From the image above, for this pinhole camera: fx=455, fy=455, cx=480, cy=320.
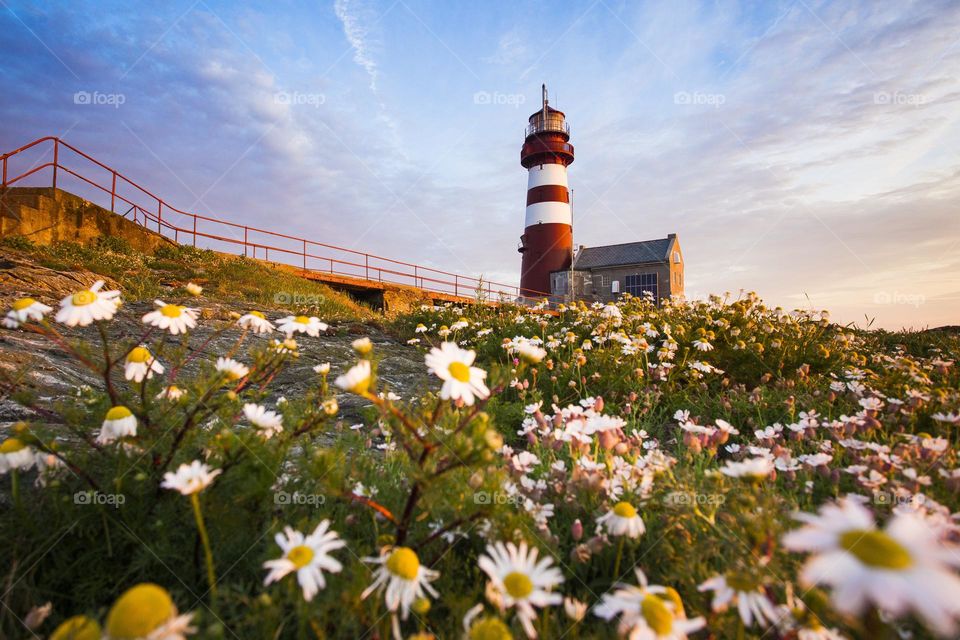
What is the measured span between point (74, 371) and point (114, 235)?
439 inches

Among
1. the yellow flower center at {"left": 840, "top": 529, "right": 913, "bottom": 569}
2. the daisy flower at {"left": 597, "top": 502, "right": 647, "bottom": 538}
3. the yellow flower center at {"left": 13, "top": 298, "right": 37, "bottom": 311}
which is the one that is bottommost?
the daisy flower at {"left": 597, "top": 502, "right": 647, "bottom": 538}

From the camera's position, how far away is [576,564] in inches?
68.9

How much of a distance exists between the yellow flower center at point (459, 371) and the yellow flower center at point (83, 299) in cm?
149

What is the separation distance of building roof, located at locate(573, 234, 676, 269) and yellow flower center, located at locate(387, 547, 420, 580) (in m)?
36.4

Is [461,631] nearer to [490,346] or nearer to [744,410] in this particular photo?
[744,410]

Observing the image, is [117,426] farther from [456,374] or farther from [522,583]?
[522,583]

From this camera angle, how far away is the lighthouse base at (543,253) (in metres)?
30.1

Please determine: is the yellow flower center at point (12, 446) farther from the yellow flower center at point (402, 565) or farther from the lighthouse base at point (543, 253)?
the lighthouse base at point (543, 253)

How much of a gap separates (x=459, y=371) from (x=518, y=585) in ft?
2.05

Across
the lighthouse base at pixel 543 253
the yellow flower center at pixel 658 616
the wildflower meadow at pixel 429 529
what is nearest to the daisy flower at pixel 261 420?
the wildflower meadow at pixel 429 529

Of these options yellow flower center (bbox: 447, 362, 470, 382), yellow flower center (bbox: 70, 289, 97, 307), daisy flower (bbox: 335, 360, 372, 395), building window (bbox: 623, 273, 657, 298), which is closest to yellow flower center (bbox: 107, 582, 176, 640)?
daisy flower (bbox: 335, 360, 372, 395)

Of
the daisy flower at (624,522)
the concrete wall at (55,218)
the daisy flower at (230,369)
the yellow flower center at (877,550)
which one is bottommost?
the daisy flower at (624,522)

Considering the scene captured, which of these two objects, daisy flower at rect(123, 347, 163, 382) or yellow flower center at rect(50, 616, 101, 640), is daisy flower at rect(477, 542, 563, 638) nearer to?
yellow flower center at rect(50, 616, 101, 640)

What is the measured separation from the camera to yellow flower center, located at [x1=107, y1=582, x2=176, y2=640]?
78cm
